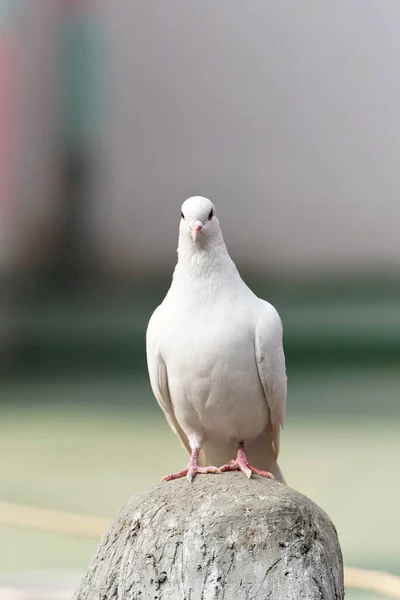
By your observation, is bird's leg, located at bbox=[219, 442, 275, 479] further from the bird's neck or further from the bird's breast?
the bird's neck

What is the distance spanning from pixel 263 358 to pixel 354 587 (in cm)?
411

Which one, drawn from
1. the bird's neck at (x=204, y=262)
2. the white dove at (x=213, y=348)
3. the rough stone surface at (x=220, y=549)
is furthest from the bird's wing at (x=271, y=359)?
the rough stone surface at (x=220, y=549)

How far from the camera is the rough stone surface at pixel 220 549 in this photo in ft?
15.4

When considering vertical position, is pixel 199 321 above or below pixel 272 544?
above

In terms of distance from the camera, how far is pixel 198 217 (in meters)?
5.04

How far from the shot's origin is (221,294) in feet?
16.9

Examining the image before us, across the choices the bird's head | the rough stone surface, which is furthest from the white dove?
the rough stone surface

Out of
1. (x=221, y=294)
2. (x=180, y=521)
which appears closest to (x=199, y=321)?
(x=221, y=294)

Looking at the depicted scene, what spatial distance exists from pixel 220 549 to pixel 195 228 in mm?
1642

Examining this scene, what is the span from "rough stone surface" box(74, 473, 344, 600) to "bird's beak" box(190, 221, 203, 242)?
4.26ft

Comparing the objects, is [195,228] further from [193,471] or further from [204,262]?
[193,471]

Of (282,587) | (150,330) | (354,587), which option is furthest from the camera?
(354,587)

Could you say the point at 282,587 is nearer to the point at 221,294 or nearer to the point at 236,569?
the point at 236,569

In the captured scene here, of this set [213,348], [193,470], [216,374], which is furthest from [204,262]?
[193,470]
